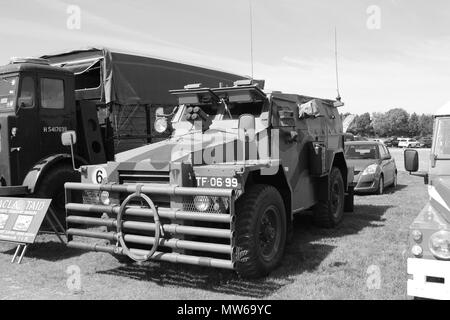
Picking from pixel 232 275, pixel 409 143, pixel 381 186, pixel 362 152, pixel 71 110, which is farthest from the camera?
pixel 409 143

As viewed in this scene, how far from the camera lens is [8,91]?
7328mm

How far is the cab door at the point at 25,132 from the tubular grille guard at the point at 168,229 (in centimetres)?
224

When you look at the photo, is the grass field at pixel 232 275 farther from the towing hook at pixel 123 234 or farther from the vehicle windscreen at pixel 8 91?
the vehicle windscreen at pixel 8 91

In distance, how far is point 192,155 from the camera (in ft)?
17.4

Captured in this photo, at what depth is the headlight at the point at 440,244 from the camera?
3.58m

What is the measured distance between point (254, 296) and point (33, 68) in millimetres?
5165

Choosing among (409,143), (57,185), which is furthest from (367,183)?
(409,143)

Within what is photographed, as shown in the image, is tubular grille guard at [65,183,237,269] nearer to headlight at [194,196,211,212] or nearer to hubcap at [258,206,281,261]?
headlight at [194,196,211,212]

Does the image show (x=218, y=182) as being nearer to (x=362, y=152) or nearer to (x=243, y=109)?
(x=243, y=109)

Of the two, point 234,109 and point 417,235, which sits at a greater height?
point 234,109

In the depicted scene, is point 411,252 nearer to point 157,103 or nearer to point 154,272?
point 154,272

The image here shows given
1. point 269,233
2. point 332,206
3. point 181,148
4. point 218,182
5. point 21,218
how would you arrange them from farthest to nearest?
point 332,206 → point 21,218 → point 181,148 → point 269,233 → point 218,182

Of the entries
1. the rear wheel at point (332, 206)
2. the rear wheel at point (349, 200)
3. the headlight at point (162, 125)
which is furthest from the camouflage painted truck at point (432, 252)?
the rear wheel at point (349, 200)

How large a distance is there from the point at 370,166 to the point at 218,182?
8442mm
